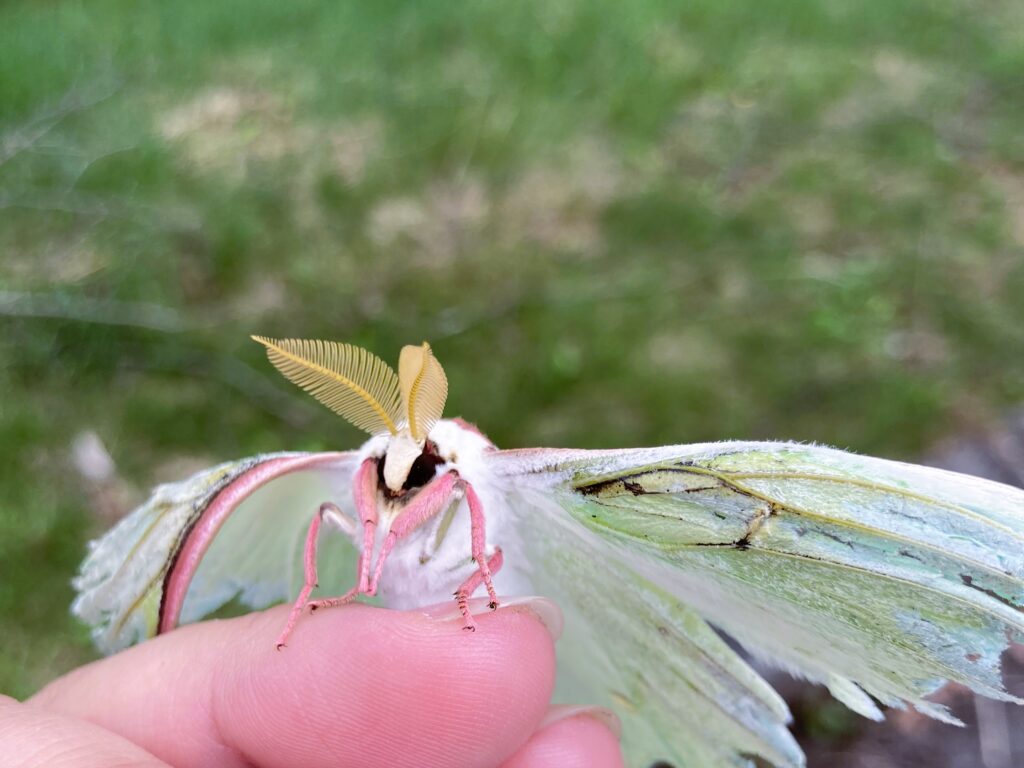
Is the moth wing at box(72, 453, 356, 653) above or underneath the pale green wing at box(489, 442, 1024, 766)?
underneath

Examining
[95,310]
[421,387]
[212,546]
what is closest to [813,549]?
[421,387]

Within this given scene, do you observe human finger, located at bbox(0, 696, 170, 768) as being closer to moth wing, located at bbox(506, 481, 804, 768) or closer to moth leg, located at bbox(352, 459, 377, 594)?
moth leg, located at bbox(352, 459, 377, 594)

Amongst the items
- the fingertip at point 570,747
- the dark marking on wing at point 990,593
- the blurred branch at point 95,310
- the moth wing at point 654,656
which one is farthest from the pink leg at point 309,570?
the blurred branch at point 95,310

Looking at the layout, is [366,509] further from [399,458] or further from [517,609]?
[517,609]

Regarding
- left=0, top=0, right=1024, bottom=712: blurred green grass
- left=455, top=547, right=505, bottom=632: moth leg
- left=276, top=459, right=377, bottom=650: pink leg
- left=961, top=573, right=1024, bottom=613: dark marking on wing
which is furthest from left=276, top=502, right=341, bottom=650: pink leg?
left=0, top=0, right=1024, bottom=712: blurred green grass

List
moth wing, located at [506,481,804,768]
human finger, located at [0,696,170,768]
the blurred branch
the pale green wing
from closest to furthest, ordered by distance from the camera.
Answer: the pale green wing, human finger, located at [0,696,170,768], moth wing, located at [506,481,804,768], the blurred branch

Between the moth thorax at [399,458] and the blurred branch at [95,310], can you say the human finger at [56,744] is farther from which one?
the blurred branch at [95,310]
